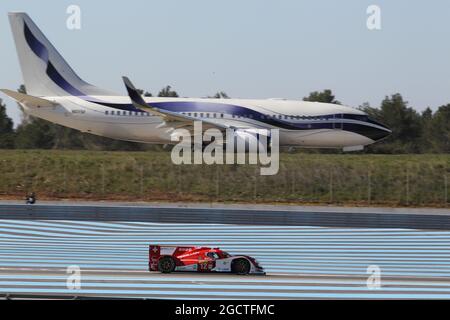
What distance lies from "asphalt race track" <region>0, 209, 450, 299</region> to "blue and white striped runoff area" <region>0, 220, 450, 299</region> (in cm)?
3

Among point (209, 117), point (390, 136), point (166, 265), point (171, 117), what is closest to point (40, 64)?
point (171, 117)

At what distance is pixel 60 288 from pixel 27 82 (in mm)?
24344

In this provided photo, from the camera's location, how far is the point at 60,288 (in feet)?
60.4

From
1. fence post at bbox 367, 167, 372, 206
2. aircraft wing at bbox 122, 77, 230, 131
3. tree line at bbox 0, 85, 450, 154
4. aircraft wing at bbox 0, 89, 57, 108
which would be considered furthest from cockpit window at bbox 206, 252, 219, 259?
tree line at bbox 0, 85, 450, 154

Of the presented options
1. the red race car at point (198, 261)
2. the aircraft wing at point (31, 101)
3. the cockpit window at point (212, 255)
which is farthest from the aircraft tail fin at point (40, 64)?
the cockpit window at point (212, 255)

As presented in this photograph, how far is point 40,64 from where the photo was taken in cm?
4091

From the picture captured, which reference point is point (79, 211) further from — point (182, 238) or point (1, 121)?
point (1, 121)

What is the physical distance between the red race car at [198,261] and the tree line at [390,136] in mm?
42016

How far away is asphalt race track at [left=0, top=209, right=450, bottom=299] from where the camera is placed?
62.4ft

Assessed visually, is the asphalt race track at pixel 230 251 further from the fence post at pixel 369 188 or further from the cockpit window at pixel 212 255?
the fence post at pixel 369 188

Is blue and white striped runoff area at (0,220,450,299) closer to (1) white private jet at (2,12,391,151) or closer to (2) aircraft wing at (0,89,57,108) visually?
(2) aircraft wing at (0,89,57,108)

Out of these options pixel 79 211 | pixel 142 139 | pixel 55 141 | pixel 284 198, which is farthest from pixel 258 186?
pixel 55 141

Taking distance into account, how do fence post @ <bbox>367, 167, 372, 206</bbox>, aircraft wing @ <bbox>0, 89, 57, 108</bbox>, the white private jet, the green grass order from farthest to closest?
the white private jet < aircraft wing @ <bbox>0, 89, 57, 108</bbox> < the green grass < fence post @ <bbox>367, 167, 372, 206</bbox>
